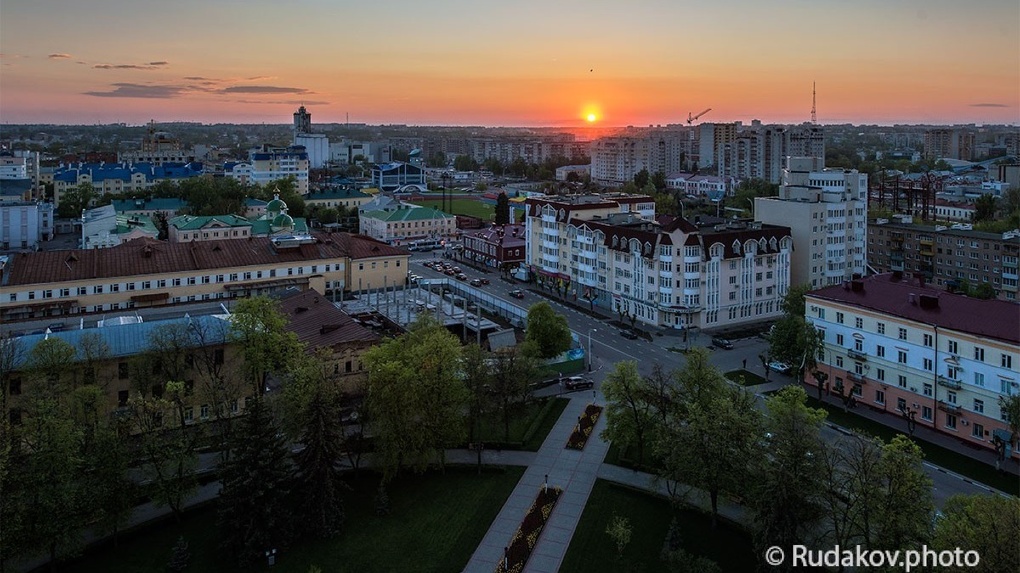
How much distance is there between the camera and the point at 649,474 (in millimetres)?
22422

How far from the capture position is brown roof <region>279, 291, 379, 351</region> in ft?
94.3

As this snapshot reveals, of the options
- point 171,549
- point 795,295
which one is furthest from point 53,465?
point 795,295

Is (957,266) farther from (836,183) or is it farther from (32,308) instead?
(32,308)

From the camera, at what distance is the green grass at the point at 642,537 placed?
17.9m

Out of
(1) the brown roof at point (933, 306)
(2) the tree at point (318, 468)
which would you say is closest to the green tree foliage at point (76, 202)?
(2) the tree at point (318, 468)

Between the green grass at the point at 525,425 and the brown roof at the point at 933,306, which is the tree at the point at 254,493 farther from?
the brown roof at the point at 933,306

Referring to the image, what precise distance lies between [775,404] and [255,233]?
47363mm

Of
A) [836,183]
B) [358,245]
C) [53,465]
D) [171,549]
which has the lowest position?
[171,549]

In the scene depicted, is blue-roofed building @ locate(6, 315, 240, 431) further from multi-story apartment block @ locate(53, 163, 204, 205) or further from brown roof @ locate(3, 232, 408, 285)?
multi-story apartment block @ locate(53, 163, 204, 205)

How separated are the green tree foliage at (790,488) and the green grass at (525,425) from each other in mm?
9167

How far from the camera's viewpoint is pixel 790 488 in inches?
626

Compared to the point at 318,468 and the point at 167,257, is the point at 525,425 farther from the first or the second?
the point at 167,257

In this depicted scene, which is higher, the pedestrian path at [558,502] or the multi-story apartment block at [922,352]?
the multi-story apartment block at [922,352]

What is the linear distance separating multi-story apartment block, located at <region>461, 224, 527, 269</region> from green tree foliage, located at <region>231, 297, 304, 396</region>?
1141 inches
